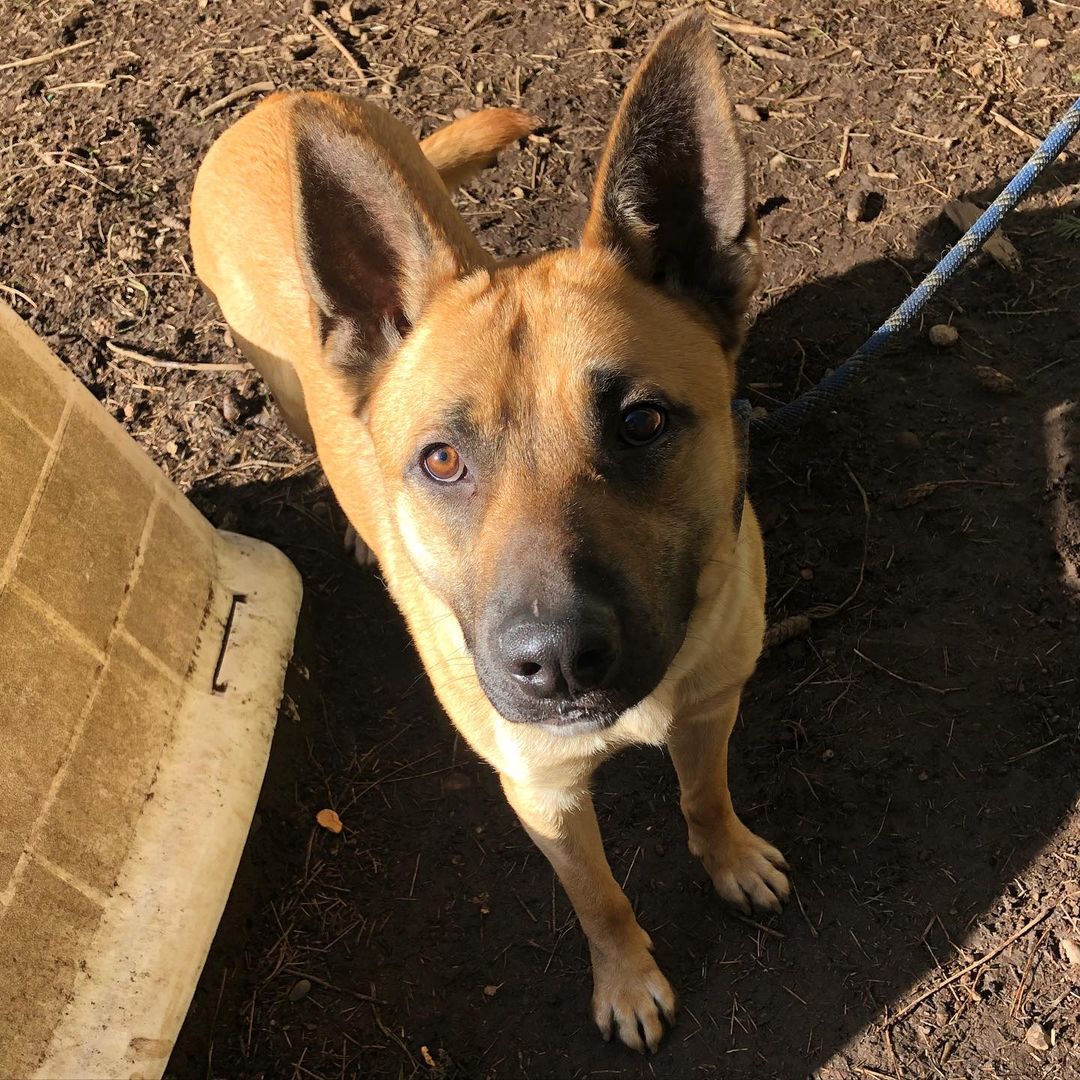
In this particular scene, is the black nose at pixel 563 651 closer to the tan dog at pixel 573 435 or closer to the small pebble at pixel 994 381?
the tan dog at pixel 573 435

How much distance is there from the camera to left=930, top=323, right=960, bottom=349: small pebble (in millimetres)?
Result: 4262

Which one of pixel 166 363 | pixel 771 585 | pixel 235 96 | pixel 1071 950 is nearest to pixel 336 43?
pixel 235 96

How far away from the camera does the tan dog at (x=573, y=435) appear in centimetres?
221

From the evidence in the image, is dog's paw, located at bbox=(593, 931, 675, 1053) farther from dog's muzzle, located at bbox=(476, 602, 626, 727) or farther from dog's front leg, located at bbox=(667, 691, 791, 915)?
dog's muzzle, located at bbox=(476, 602, 626, 727)

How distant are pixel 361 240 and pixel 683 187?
0.85m

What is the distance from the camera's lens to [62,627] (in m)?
3.04

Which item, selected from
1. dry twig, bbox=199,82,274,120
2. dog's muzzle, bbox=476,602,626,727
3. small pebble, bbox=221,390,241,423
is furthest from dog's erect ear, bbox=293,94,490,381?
dry twig, bbox=199,82,274,120

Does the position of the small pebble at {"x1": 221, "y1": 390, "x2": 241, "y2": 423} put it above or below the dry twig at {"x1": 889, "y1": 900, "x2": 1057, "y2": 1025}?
above

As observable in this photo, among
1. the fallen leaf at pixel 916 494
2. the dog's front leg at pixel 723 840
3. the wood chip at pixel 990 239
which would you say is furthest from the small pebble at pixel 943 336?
the dog's front leg at pixel 723 840

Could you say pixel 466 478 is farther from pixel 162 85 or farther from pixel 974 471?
pixel 162 85

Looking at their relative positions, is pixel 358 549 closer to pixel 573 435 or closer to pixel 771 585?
pixel 771 585

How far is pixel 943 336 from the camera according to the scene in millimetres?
4266

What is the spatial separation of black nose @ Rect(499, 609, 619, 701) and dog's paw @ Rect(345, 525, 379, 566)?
7.57ft

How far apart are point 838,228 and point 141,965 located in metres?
4.14
